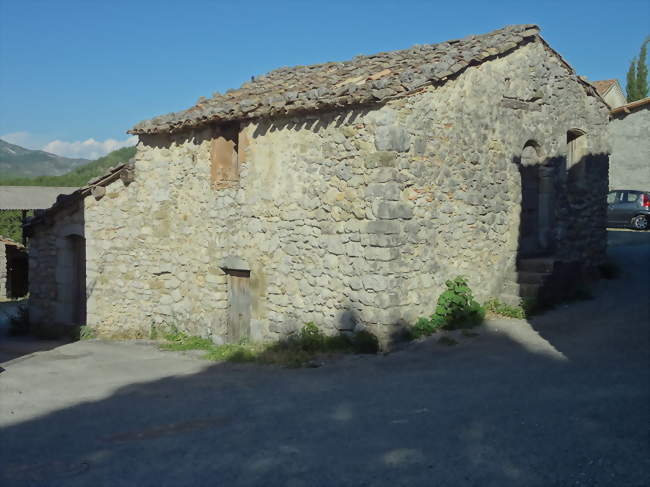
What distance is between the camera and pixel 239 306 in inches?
402

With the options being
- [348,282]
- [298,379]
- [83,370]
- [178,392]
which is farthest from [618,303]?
[83,370]

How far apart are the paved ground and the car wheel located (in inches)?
396

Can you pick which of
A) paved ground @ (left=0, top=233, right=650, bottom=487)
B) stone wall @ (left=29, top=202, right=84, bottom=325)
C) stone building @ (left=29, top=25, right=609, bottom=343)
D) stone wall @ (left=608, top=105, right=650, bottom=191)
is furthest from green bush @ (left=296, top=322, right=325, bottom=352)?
stone wall @ (left=608, top=105, right=650, bottom=191)

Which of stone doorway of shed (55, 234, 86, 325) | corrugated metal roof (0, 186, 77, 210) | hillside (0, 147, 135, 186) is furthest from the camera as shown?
hillside (0, 147, 135, 186)

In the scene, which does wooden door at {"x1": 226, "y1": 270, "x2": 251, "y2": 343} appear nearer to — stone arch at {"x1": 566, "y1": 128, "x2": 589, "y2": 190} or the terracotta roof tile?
the terracotta roof tile

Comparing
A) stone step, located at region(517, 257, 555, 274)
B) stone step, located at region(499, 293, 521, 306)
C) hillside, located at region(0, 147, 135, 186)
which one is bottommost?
stone step, located at region(499, 293, 521, 306)

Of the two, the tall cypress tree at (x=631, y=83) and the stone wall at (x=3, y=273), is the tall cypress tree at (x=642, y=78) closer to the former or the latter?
the tall cypress tree at (x=631, y=83)

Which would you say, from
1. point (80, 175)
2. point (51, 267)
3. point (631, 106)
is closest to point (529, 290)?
point (51, 267)

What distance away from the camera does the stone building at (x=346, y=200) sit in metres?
8.32

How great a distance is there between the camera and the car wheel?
18.2 metres

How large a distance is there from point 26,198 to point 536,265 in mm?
21127

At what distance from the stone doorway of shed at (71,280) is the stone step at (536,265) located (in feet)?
27.9

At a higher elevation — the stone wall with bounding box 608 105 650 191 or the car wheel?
the stone wall with bounding box 608 105 650 191

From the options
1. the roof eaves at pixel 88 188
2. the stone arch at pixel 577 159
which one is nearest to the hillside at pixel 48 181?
the roof eaves at pixel 88 188
